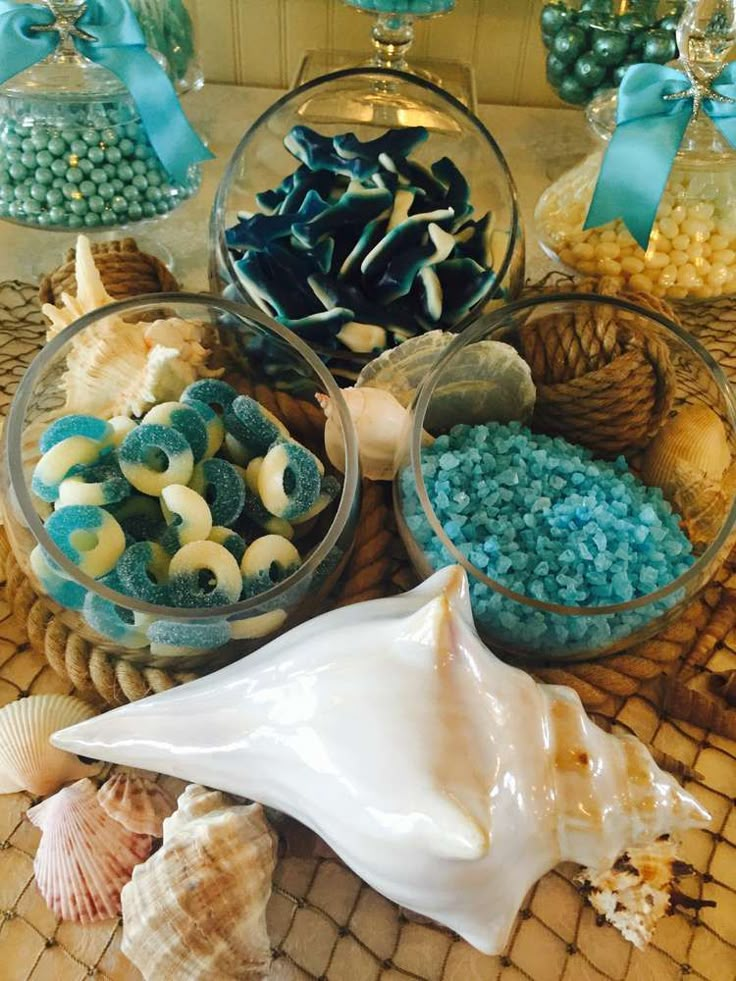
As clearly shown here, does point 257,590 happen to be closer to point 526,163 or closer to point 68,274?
point 68,274

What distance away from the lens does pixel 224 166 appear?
2.57ft

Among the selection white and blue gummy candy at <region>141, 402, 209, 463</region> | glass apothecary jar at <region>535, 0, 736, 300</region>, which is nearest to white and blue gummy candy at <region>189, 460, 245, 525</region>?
white and blue gummy candy at <region>141, 402, 209, 463</region>

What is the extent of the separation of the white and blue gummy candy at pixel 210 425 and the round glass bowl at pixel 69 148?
275 millimetres

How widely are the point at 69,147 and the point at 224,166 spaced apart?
207mm

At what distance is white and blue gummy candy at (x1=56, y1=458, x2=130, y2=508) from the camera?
0.38 meters

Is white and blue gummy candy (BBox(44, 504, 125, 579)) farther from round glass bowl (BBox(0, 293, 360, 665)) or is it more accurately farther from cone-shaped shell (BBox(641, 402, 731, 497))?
cone-shaped shell (BBox(641, 402, 731, 497))

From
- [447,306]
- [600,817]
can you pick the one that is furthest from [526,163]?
[600,817]

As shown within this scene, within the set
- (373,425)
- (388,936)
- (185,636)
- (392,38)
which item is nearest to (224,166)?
(392,38)

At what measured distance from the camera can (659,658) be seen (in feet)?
1.40

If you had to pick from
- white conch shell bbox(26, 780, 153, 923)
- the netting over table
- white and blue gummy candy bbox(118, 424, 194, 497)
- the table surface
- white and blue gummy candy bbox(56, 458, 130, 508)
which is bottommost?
the netting over table

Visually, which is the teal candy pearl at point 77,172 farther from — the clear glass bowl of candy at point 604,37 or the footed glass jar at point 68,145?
the clear glass bowl of candy at point 604,37

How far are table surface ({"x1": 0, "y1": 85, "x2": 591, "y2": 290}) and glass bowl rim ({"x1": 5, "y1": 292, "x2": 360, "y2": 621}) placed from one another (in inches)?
10.1

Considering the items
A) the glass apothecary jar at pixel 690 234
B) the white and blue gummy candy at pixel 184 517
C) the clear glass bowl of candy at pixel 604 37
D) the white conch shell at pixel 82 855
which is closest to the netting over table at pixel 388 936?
the white conch shell at pixel 82 855

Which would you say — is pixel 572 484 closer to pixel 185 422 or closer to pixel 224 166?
pixel 185 422
